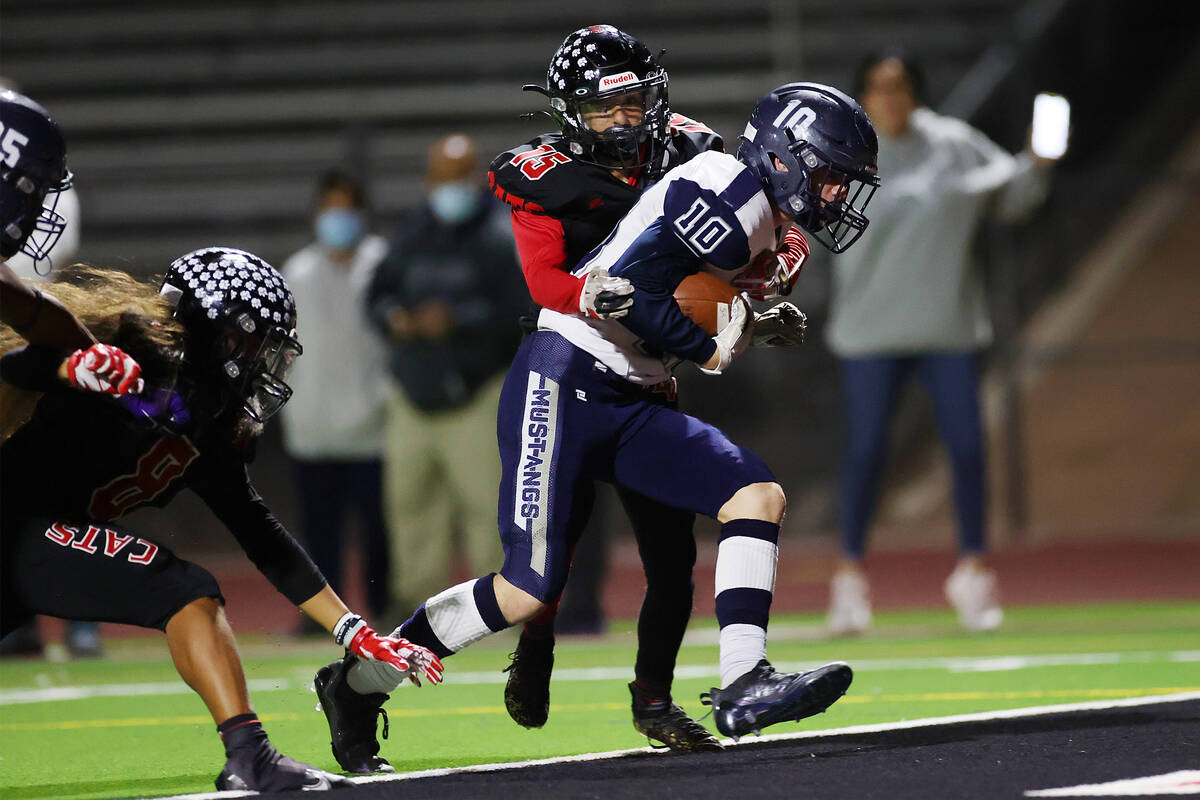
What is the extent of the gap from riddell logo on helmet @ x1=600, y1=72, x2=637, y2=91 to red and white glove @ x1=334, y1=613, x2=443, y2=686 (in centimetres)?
156

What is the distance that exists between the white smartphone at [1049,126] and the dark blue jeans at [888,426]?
0.93 m

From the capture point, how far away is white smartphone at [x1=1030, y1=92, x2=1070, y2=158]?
7.89 metres

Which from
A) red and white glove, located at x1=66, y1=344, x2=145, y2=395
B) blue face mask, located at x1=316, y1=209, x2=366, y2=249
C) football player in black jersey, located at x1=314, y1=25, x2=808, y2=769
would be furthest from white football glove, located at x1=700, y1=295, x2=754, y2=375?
blue face mask, located at x1=316, y1=209, x2=366, y2=249

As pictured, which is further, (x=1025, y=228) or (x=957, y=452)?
(x=1025, y=228)

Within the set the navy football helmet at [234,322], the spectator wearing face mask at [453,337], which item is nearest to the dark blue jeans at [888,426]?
the spectator wearing face mask at [453,337]

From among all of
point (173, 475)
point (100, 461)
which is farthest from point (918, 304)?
point (100, 461)

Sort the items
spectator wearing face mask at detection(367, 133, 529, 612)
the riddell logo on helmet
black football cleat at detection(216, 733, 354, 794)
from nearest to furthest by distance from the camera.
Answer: black football cleat at detection(216, 733, 354, 794) → the riddell logo on helmet → spectator wearing face mask at detection(367, 133, 529, 612)

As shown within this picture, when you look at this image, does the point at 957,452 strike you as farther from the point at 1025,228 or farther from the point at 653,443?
the point at 1025,228

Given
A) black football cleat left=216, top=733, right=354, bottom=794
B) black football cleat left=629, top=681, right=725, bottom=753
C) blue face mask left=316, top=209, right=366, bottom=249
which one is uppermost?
blue face mask left=316, top=209, right=366, bottom=249

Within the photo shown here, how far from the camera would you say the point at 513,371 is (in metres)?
4.91

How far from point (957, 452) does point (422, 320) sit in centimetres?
248

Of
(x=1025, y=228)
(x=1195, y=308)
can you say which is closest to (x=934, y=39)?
(x=1025, y=228)

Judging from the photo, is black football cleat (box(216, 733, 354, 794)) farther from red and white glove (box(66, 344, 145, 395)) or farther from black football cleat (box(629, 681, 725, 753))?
black football cleat (box(629, 681, 725, 753))

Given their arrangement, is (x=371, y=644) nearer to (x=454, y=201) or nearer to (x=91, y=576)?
(x=91, y=576)
